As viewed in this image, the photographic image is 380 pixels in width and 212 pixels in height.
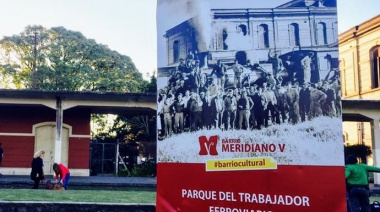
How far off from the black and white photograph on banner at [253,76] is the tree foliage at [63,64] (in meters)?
33.0

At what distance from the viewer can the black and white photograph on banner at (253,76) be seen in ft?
6.24

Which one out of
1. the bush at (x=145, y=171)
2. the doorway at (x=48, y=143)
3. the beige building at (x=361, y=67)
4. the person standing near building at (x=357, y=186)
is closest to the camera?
the person standing near building at (x=357, y=186)

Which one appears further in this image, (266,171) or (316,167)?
(266,171)

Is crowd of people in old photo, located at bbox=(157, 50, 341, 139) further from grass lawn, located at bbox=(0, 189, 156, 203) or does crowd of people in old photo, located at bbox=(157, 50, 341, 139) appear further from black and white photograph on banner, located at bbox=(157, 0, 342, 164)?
grass lawn, located at bbox=(0, 189, 156, 203)

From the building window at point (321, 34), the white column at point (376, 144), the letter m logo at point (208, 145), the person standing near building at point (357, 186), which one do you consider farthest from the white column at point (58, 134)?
the building window at point (321, 34)

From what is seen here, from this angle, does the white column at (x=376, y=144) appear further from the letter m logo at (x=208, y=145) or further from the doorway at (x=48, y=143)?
the letter m logo at (x=208, y=145)

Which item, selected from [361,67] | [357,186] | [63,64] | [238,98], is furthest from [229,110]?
[63,64]

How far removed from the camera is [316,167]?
1888 mm

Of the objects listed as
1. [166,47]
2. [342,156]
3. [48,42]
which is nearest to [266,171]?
[342,156]

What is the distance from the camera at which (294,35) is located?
2006 mm

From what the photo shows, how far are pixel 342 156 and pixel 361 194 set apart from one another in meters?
6.97

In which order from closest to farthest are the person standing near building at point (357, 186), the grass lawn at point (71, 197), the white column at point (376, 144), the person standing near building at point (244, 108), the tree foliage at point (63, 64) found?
the person standing near building at point (244, 108)
the person standing near building at point (357, 186)
the grass lawn at point (71, 197)
the white column at point (376, 144)
the tree foliage at point (63, 64)

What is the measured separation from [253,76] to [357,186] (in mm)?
6975

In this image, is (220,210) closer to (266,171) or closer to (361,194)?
(266,171)
